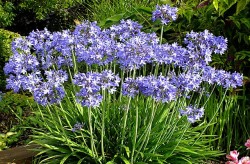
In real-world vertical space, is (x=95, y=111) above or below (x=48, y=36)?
below

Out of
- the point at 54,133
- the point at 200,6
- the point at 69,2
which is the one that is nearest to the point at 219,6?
the point at 200,6

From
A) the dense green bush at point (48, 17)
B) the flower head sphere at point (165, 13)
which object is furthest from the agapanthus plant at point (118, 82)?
the dense green bush at point (48, 17)

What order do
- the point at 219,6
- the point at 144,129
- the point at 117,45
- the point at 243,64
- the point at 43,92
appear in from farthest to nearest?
the point at 243,64 → the point at 219,6 → the point at 144,129 → the point at 117,45 → the point at 43,92

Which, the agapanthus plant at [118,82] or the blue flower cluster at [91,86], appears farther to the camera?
the agapanthus plant at [118,82]

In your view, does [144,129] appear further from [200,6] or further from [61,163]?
[200,6]

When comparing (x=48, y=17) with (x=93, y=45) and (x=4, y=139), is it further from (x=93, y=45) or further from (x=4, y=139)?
(x=93, y=45)

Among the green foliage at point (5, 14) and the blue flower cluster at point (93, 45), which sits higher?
A: the green foliage at point (5, 14)

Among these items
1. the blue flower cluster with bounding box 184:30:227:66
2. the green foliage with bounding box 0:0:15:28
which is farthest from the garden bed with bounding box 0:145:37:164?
the green foliage with bounding box 0:0:15:28

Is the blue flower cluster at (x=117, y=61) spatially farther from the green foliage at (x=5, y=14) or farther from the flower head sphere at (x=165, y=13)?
the green foliage at (x=5, y=14)

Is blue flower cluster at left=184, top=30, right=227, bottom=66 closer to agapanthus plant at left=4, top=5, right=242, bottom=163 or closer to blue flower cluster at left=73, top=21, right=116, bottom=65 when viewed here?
agapanthus plant at left=4, top=5, right=242, bottom=163
